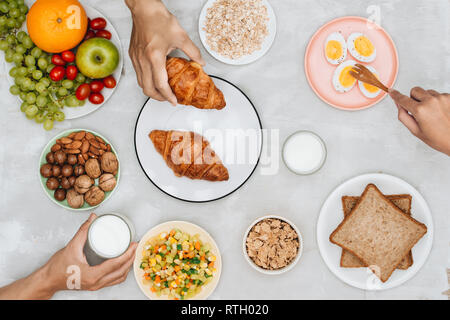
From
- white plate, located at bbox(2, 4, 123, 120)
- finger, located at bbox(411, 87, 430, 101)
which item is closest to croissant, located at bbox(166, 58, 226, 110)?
white plate, located at bbox(2, 4, 123, 120)

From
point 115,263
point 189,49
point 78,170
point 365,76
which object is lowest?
point 115,263

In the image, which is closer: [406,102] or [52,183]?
[406,102]

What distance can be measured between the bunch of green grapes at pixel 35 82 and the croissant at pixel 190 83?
13.9 inches

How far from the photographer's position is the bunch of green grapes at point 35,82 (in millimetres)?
1288

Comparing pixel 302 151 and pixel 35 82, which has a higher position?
pixel 35 82

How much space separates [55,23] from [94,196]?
59 centimetres

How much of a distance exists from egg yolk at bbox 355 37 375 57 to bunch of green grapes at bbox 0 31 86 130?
98 centimetres

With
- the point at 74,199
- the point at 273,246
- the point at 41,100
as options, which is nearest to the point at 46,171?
the point at 74,199

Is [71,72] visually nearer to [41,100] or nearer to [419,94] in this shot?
[41,100]

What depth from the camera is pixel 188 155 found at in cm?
129

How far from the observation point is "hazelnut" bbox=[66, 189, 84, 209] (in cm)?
132

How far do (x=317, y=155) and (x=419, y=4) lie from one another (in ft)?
2.25

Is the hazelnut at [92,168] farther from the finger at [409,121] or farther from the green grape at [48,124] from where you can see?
the finger at [409,121]

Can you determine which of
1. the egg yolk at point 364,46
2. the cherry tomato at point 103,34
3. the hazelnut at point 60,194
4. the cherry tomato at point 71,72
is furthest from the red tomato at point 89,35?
the egg yolk at point 364,46
